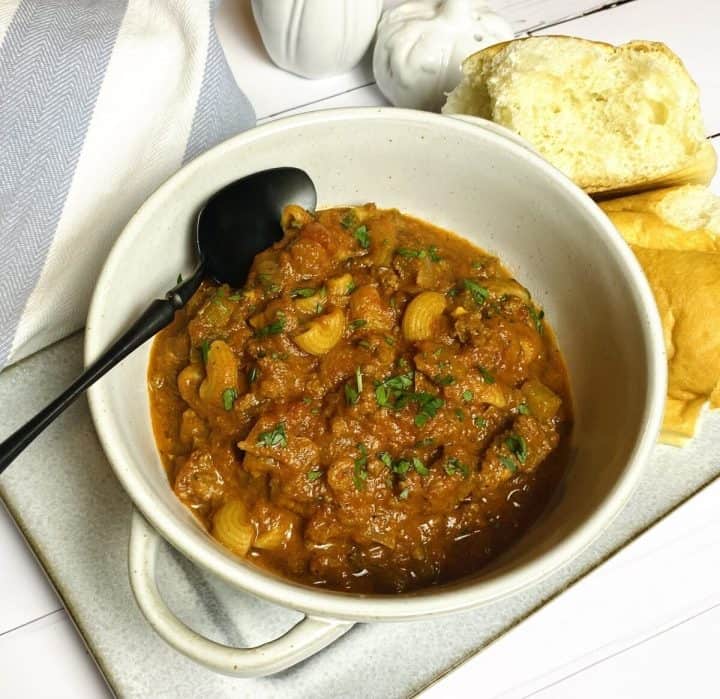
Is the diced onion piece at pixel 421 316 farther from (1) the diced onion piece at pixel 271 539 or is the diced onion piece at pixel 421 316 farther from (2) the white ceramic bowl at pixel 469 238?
(1) the diced onion piece at pixel 271 539

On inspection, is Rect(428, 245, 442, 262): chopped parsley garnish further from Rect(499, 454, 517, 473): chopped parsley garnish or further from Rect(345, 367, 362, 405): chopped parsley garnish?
Rect(499, 454, 517, 473): chopped parsley garnish

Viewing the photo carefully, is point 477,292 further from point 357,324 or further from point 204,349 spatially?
point 204,349

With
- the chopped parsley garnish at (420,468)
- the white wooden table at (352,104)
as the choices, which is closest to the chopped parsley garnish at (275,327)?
the chopped parsley garnish at (420,468)

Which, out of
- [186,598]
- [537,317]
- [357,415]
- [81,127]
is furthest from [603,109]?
[186,598]

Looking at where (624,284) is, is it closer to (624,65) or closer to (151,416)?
(624,65)

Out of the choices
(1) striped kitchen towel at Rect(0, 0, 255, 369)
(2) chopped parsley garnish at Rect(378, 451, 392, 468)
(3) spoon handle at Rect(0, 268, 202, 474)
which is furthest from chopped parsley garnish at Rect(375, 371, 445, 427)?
(1) striped kitchen towel at Rect(0, 0, 255, 369)

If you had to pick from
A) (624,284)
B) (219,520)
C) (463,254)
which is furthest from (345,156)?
(219,520)
